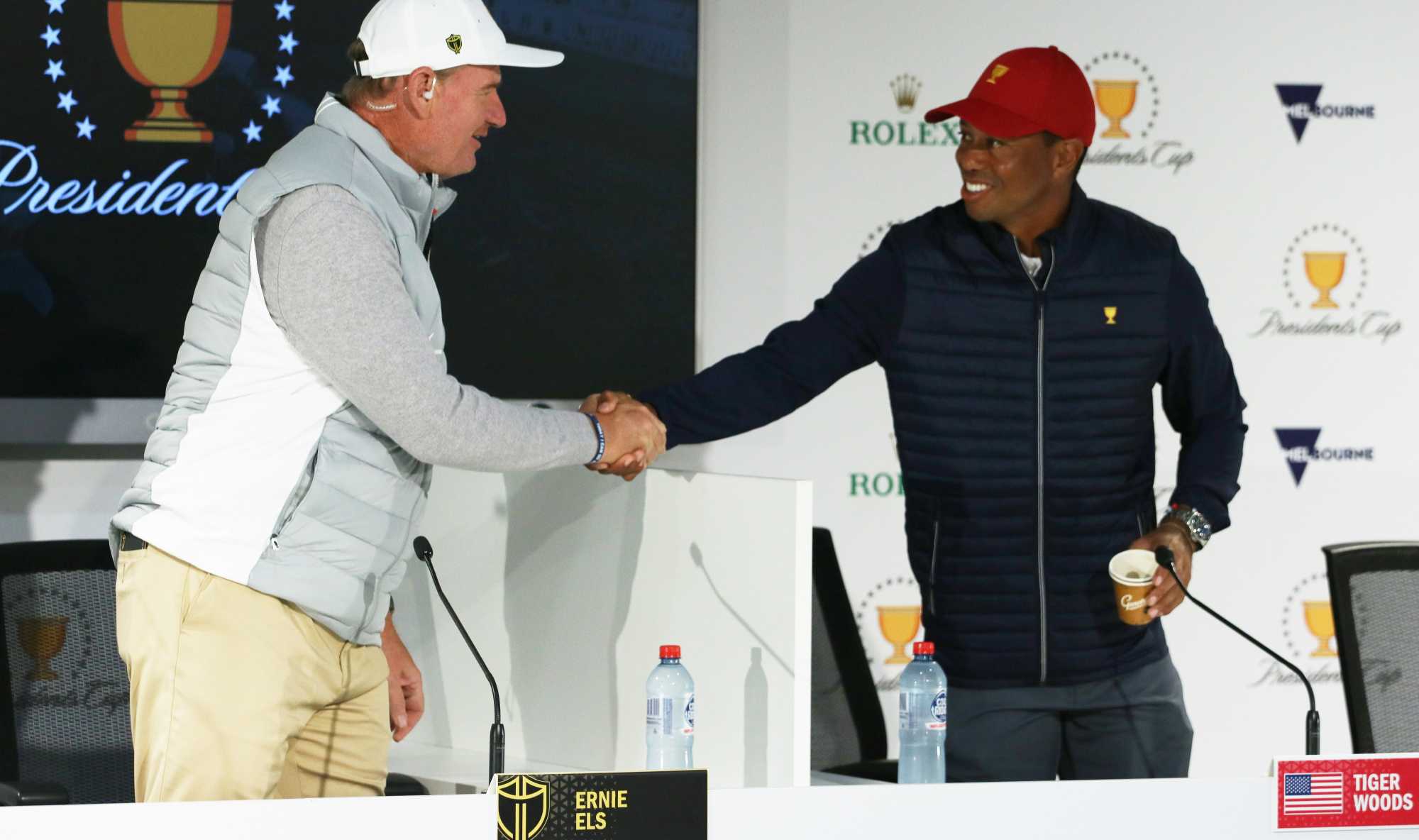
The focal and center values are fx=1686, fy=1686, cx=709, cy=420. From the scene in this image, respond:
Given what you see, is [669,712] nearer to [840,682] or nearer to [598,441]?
[598,441]

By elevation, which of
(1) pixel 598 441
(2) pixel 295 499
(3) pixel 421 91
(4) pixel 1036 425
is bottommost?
(2) pixel 295 499

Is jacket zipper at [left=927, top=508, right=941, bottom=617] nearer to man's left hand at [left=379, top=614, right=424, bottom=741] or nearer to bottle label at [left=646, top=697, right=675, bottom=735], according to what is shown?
bottle label at [left=646, top=697, right=675, bottom=735]

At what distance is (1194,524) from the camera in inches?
100

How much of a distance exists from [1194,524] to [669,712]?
35.4 inches

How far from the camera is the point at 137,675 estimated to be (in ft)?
6.61

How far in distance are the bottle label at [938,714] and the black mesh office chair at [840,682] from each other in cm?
79

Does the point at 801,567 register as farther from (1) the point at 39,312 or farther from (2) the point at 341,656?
(1) the point at 39,312

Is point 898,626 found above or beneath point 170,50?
beneath

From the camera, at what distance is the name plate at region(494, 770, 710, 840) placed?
144 cm

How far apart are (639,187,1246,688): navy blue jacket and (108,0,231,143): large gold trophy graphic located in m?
1.67

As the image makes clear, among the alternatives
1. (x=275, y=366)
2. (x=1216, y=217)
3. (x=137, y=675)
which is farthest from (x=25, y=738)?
(x=1216, y=217)

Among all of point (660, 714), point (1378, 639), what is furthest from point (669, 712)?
point (1378, 639)

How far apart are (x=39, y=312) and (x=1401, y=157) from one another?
3.21m

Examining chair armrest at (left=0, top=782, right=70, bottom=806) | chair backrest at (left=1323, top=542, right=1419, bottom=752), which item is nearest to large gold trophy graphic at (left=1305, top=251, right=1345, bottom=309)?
chair backrest at (left=1323, top=542, right=1419, bottom=752)
